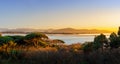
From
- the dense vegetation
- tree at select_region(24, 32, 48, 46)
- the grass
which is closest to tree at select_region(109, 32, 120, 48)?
the dense vegetation

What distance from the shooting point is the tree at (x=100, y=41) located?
54.1ft

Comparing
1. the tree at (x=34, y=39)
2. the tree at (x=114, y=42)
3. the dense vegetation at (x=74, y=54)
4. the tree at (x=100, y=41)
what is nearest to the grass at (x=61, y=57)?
the dense vegetation at (x=74, y=54)

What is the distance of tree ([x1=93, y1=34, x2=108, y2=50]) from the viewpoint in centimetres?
1650

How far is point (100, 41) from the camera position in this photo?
16812mm

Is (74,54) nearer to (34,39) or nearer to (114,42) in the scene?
(114,42)

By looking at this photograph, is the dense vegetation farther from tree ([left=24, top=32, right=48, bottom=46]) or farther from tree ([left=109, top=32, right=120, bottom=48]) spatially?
tree ([left=24, top=32, right=48, bottom=46])

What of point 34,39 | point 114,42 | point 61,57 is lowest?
point 61,57

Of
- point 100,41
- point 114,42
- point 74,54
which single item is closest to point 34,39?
point 100,41

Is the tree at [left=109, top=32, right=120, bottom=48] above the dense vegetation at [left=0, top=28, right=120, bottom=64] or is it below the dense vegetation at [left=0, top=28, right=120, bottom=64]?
above

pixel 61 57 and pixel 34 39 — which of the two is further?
pixel 34 39

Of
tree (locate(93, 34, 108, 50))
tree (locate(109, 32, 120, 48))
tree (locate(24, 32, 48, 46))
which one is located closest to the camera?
tree (locate(93, 34, 108, 50))

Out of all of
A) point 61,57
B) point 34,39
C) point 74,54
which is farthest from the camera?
point 34,39

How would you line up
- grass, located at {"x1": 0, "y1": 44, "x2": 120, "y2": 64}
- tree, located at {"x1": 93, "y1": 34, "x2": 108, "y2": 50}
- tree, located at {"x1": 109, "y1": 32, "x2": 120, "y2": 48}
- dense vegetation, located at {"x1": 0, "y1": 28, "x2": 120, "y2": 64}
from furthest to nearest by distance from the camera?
1. tree, located at {"x1": 109, "y1": 32, "x2": 120, "y2": 48}
2. tree, located at {"x1": 93, "y1": 34, "x2": 108, "y2": 50}
3. dense vegetation, located at {"x1": 0, "y1": 28, "x2": 120, "y2": 64}
4. grass, located at {"x1": 0, "y1": 44, "x2": 120, "y2": 64}

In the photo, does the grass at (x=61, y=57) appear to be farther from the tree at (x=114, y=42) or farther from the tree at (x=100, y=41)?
the tree at (x=114, y=42)
